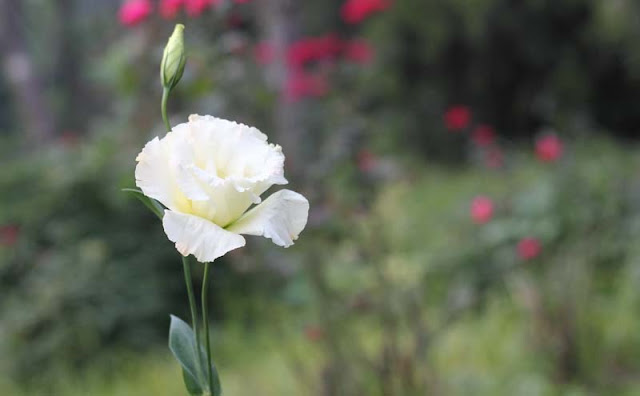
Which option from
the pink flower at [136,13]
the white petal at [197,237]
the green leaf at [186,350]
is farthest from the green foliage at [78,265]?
the white petal at [197,237]

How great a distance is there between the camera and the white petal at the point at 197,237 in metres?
0.57

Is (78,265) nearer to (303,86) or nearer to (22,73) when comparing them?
(303,86)

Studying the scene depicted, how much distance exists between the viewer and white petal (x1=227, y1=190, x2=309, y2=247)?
1.96 feet

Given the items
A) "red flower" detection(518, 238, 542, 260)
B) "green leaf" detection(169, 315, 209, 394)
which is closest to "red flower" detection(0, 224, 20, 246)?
"red flower" detection(518, 238, 542, 260)

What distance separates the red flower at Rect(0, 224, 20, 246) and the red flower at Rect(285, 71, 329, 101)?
1.25 metres

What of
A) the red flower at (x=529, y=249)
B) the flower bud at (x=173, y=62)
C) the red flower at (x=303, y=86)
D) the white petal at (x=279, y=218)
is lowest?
the red flower at (x=529, y=249)

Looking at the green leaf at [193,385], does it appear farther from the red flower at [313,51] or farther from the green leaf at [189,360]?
the red flower at [313,51]

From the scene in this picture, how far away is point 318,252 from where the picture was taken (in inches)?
89.7

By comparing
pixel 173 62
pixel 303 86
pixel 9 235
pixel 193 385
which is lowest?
pixel 9 235

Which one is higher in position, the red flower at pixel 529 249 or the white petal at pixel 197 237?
the white petal at pixel 197 237

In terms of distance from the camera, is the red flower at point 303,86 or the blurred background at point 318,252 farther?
the red flower at point 303,86

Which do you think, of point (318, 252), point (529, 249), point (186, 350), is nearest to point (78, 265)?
point (318, 252)

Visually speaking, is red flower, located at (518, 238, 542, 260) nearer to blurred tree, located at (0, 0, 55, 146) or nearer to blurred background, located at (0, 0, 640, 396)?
blurred background, located at (0, 0, 640, 396)

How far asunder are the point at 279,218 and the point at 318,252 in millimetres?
1677
